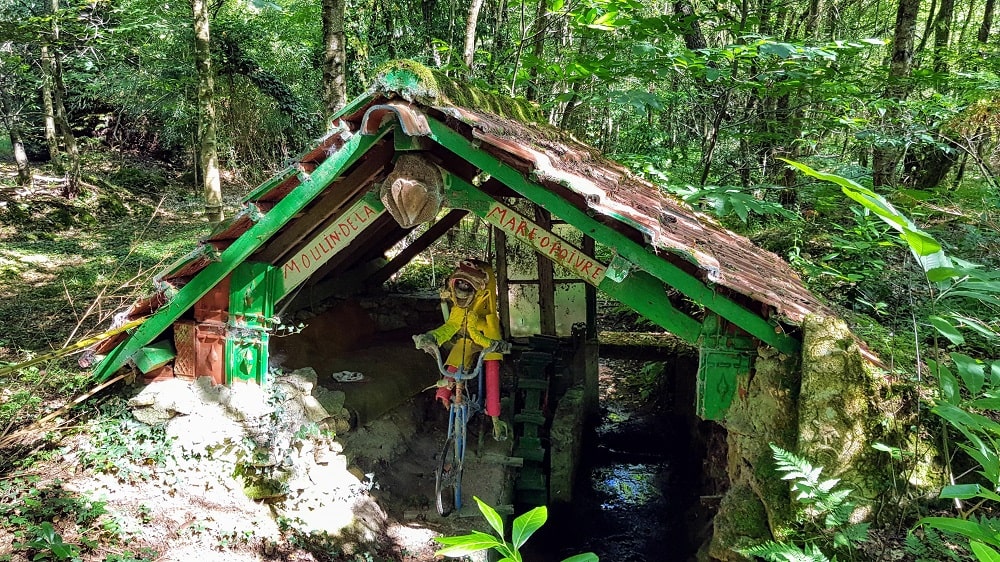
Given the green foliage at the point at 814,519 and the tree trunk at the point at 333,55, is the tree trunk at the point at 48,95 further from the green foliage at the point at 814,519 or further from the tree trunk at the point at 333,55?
the green foliage at the point at 814,519

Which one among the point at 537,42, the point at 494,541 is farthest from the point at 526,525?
the point at 537,42

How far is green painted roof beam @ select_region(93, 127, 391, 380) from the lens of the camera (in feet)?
12.1

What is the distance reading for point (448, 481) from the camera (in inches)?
206

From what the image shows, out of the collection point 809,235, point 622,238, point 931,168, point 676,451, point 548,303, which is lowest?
point 676,451

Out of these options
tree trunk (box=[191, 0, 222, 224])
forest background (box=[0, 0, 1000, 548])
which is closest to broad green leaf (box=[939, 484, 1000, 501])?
forest background (box=[0, 0, 1000, 548])

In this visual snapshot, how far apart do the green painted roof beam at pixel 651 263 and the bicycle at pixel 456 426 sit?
165 cm

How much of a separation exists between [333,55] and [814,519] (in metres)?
5.89

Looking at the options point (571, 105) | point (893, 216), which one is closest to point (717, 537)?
point (893, 216)

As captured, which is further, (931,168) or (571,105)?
(571,105)

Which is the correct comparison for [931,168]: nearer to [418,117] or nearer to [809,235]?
[809,235]

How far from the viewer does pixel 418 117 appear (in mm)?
3461

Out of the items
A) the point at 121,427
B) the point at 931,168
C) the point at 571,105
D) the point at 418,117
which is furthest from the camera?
the point at 571,105

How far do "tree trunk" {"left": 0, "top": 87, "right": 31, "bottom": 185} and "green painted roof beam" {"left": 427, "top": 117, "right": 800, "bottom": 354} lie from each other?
12.1 m

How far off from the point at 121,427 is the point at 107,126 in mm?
15157
